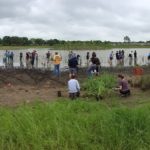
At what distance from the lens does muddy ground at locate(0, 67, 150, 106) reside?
20.7 m

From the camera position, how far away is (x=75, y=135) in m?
9.84

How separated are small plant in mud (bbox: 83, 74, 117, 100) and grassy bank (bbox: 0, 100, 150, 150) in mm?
9086

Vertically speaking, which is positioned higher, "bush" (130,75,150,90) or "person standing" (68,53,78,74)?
"person standing" (68,53,78,74)

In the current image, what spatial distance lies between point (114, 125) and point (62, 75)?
823 inches

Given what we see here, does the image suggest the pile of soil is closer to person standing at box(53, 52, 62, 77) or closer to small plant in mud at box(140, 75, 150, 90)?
person standing at box(53, 52, 62, 77)

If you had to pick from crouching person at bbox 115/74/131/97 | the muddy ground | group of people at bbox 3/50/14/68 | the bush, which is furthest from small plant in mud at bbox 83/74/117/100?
group of people at bbox 3/50/14/68

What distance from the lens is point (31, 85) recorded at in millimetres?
27500

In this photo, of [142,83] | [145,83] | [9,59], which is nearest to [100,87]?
[145,83]

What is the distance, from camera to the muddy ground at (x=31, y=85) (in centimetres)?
2073

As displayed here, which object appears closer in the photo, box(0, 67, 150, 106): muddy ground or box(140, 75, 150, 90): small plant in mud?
box(0, 67, 150, 106): muddy ground

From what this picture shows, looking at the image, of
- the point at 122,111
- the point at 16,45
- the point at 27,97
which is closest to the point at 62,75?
the point at 27,97

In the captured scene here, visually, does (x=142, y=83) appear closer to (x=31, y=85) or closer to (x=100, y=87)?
(x=100, y=87)

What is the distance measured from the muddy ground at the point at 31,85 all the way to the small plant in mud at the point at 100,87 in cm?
124

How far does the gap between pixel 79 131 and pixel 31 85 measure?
17807mm
